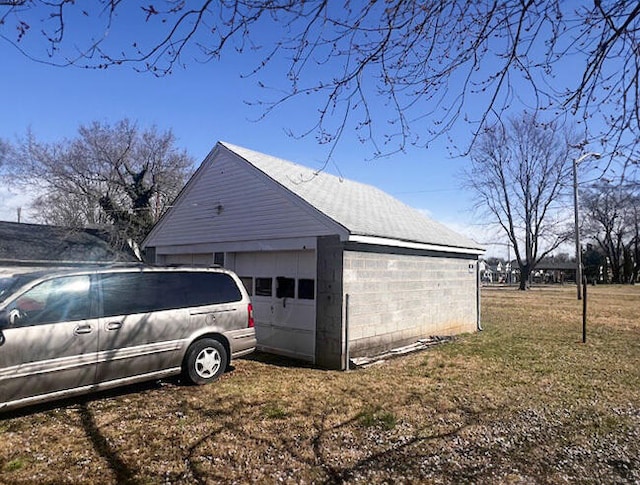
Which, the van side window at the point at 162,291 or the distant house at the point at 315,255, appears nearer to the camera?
the van side window at the point at 162,291

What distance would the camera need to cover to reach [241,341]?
723 cm

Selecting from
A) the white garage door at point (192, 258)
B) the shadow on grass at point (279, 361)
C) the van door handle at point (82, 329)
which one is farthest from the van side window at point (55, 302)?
the white garage door at point (192, 258)

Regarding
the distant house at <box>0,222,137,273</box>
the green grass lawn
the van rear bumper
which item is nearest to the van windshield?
the green grass lawn

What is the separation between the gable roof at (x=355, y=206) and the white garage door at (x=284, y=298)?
1.13m

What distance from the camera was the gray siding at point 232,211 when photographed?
9016 millimetres

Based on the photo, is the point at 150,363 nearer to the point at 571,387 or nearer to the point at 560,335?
the point at 571,387

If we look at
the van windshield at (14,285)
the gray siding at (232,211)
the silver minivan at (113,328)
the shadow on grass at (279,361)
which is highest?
the gray siding at (232,211)

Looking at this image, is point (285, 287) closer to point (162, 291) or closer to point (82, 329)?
point (162, 291)

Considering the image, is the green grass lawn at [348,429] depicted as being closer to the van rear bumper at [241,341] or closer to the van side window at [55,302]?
the van rear bumper at [241,341]

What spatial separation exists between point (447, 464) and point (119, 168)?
2869 cm

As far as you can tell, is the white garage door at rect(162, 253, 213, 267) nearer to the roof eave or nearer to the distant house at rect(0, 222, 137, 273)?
the roof eave

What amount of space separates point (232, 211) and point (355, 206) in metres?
2.96

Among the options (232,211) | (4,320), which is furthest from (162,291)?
(232,211)

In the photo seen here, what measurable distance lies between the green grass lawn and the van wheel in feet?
0.77
